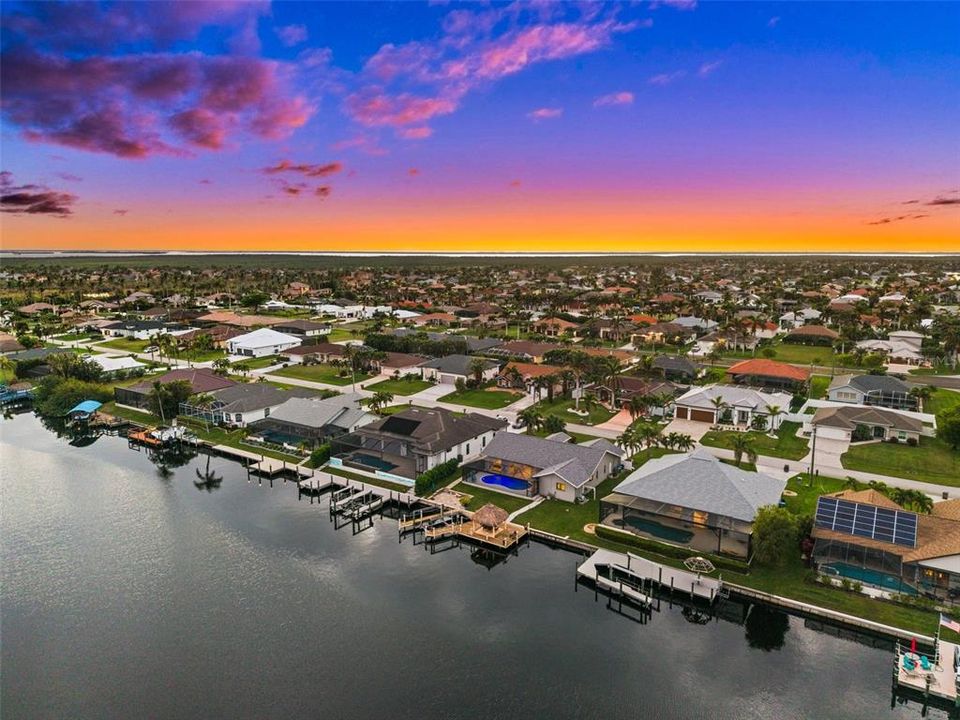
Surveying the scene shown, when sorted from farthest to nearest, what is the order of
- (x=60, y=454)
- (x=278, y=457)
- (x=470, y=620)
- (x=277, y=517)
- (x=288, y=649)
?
(x=60, y=454)
(x=278, y=457)
(x=277, y=517)
(x=470, y=620)
(x=288, y=649)

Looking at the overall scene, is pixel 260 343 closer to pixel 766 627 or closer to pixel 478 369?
pixel 478 369

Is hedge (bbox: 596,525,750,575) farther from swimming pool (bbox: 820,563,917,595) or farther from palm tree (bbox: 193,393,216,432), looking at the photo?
palm tree (bbox: 193,393,216,432)

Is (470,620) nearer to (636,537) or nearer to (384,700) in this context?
(384,700)

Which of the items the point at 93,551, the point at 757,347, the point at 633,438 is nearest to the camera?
the point at 93,551

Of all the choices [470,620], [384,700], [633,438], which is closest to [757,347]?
[633,438]

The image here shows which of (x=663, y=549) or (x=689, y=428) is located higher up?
(x=663, y=549)

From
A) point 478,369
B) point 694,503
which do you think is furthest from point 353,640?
point 478,369

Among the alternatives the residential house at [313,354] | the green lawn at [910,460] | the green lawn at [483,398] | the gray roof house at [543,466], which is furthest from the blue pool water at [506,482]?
the residential house at [313,354]
